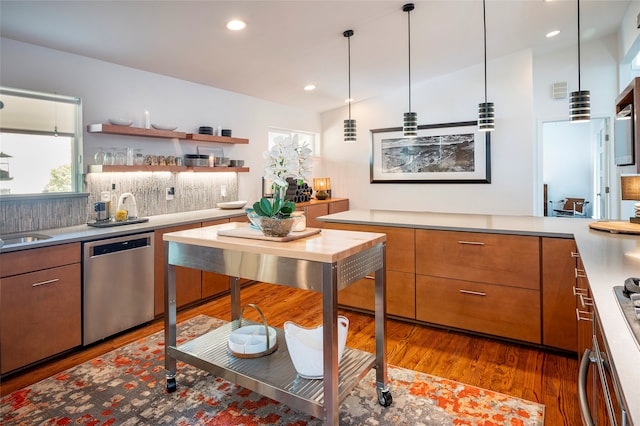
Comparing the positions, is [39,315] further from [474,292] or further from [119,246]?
[474,292]

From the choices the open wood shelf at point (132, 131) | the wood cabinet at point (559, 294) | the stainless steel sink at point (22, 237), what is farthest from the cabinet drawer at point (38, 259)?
the wood cabinet at point (559, 294)

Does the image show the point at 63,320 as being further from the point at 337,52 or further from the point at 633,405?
the point at 337,52

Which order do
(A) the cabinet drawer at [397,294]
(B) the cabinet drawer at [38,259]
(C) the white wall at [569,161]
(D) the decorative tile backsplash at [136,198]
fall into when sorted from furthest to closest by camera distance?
(C) the white wall at [569,161], (A) the cabinet drawer at [397,294], (D) the decorative tile backsplash at [136,198], (B) the cabinet drawer at [38,259]

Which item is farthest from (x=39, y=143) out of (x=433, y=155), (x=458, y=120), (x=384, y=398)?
(x=458, y=120)

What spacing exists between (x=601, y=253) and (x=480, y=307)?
114 cm

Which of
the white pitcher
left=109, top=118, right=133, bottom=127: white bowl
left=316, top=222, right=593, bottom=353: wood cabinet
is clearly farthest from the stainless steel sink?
left=316, top=222, right=593, bottom=353: wood cabinet

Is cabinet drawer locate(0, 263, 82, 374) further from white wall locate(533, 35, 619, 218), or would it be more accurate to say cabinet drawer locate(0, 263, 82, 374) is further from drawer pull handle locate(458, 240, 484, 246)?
white wall locate(533, 35, 619, 218)

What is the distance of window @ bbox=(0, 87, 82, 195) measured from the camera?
275 centimetres

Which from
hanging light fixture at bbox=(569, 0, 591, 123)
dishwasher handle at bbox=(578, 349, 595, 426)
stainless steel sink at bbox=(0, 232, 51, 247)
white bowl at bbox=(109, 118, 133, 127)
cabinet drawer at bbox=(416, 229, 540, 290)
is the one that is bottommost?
dishwasher handle at bbox=(578, 349, 595, 426)

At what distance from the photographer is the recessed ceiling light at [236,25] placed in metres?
3.01

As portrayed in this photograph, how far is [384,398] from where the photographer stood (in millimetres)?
2057

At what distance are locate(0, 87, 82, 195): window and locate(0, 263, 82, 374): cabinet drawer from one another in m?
0.82

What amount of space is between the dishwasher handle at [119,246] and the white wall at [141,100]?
3.01 ft

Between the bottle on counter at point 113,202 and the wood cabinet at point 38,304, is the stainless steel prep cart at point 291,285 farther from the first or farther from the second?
the bottle on counter at point 113,202
